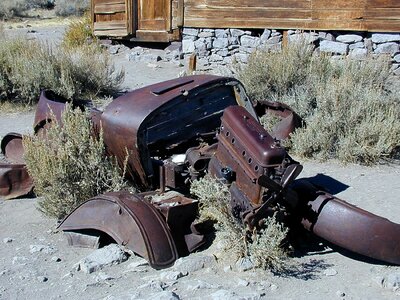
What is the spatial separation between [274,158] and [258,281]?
0.87 metres

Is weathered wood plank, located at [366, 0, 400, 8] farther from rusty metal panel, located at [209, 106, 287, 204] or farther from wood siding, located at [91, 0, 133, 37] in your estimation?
rusty metal panel, located at [209, 106, 287, 204]

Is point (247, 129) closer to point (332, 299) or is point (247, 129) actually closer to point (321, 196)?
point (321, 196)

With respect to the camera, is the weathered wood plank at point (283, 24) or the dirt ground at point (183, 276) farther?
the weathered wood plank at point (283, 24)

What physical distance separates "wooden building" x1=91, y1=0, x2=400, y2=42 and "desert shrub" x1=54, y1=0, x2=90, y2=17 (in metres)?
18.1

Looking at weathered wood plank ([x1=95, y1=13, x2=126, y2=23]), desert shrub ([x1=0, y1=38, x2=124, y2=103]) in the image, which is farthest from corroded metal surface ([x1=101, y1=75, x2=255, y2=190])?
weathered wood plank ([x1=95, y1=13, x2=126, y2=23])

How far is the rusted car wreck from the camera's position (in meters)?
4.40

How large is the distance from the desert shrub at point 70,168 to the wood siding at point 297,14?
24.9ft

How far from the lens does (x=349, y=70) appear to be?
8.99 meters

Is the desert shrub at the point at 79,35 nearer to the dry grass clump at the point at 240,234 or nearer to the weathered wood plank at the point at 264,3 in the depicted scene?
the weathered wood plank at the point at 264,3

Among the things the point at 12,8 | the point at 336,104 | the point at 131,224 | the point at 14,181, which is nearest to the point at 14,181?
the point at 14,181

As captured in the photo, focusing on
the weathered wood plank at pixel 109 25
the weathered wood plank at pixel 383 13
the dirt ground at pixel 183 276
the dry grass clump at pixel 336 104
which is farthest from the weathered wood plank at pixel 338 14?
the dirt ground at pixel 183 276

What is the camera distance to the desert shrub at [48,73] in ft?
35.1

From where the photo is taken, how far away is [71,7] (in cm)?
3588

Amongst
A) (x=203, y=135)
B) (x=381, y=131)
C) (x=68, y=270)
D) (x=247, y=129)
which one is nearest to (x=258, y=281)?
(x=247, y=129)
